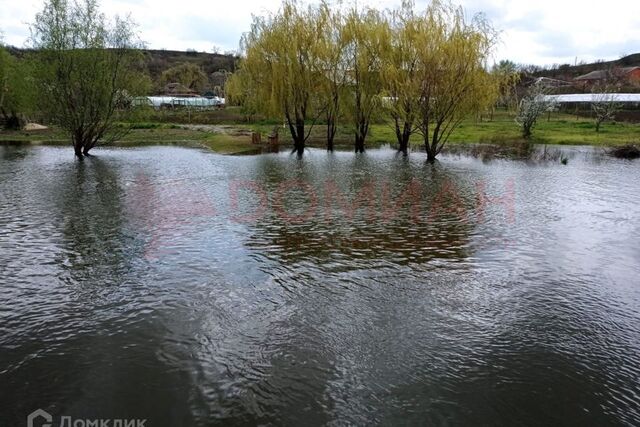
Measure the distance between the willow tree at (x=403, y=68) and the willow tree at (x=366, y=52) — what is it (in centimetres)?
75

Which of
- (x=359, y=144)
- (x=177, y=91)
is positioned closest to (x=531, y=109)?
(x=359, y=144)

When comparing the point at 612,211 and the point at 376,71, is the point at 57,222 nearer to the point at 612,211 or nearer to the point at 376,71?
the point at 612,211

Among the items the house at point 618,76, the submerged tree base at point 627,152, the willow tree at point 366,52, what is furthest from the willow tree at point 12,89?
the house at point 618,76

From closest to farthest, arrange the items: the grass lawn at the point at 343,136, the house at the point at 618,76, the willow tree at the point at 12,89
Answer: the grass lawn at the point at 343,136 → the willow tree at the point at 12,89 → the house at the point at 618,76

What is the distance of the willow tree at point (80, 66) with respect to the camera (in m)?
30.2

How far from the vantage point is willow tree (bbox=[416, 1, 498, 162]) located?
29.5 meters

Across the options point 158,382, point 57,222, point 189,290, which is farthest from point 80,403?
point 57,222

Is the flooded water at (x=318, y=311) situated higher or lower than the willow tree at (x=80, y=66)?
lower

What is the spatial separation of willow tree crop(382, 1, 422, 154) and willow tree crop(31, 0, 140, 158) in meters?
18.3

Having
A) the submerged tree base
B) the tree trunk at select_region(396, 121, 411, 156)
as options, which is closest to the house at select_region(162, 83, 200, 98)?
the tree trunk at select_region(396, 121, 411, 156)

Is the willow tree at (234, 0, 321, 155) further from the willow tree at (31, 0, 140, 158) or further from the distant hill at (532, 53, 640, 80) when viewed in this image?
the distant hill at (532, 53, 640, 80)

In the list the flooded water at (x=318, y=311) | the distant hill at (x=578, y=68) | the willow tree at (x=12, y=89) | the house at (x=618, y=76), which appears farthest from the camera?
the distant hill at (x=578, y=68)

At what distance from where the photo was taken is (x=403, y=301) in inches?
347

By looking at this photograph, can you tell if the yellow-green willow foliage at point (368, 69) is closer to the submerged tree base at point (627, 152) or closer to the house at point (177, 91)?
the submerged tree base at point (627, 152)
